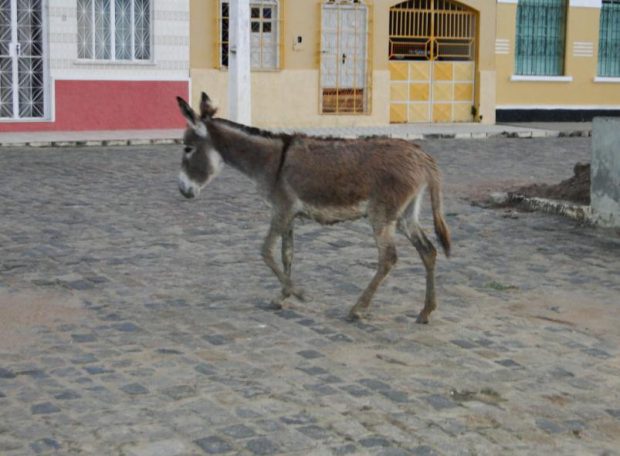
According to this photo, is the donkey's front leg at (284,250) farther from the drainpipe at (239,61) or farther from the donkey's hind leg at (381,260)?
the drainpipe at (239,61)

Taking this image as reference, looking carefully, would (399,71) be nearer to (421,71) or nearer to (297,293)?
(421,71)

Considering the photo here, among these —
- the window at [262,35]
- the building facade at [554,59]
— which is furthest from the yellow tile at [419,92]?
the window at [262,35]

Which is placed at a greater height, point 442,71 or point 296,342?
point 442,71

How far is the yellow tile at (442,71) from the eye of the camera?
25391 mm

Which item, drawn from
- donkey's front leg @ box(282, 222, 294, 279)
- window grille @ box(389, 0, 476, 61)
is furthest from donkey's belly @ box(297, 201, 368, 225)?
window grille @ box(389, 0, 476, 61)

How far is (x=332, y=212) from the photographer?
23.0 ft

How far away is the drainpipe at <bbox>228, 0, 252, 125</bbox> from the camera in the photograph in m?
18.9

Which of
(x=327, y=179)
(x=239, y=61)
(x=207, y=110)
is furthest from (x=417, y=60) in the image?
(x=327, y=179)

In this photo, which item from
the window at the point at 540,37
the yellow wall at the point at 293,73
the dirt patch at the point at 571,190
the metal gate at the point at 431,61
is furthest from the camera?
the window at the point at 540,37

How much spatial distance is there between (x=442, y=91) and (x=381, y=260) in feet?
62.9

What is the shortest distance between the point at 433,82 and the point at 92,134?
27.3 feet

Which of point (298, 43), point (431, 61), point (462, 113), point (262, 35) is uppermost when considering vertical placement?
point (262, 35)

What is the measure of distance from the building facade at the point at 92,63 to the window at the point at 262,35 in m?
0.93

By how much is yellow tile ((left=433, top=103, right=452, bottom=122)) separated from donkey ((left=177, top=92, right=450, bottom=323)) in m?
18.6
